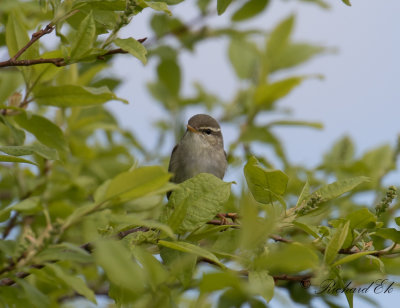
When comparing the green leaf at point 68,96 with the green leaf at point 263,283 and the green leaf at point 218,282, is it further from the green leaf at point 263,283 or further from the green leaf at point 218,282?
the green leaf at point 218,282

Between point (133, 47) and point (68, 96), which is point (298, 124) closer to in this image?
point (68, 96)

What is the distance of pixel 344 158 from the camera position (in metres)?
5.90

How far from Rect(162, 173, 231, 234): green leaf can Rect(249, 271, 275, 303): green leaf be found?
0.40 metres

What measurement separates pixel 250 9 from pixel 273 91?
33.6 inches

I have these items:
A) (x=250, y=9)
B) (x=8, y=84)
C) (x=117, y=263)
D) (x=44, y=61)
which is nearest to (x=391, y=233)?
(x=117, y=263)

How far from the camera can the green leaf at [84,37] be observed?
2744mm

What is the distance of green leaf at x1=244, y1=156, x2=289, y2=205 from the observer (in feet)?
9.17

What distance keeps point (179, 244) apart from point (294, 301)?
6.76 feet

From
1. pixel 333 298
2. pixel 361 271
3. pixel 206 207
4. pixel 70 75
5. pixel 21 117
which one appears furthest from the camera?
pixel 70 75

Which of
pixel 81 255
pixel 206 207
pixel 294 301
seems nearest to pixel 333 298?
pixel 294 301

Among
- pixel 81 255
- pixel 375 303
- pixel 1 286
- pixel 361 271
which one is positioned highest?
pixel 81 255

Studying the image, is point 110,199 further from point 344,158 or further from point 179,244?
point 344,158

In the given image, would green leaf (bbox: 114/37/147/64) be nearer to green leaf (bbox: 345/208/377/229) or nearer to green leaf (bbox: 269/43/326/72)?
green leaf (bbox: 345/208/377/229)

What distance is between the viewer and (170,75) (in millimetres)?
5941
